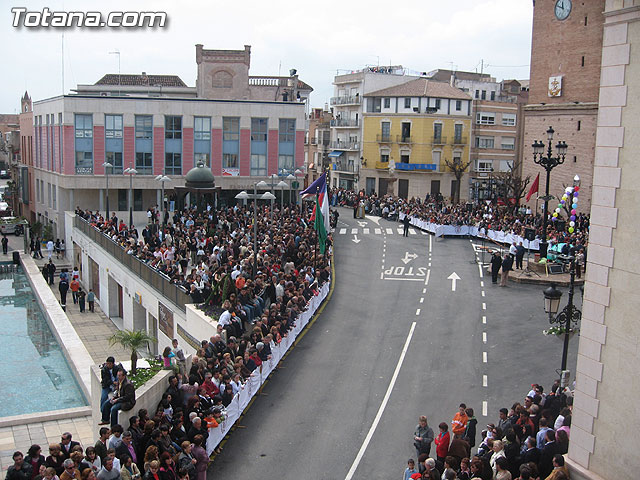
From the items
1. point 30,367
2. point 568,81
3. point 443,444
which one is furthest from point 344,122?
point 443,444

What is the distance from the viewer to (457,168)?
7456cm

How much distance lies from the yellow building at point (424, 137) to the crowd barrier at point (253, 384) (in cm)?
5224

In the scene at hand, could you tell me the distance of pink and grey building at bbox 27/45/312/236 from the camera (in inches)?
2099

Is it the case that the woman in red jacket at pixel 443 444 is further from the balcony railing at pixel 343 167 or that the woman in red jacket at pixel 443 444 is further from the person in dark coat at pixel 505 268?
the balcony railing at pixel 343 167

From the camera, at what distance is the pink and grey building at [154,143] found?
5331 cm

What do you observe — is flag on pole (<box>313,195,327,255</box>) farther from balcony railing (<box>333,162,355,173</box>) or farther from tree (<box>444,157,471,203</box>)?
balcony railing (<box>333,162,355,173</box>)

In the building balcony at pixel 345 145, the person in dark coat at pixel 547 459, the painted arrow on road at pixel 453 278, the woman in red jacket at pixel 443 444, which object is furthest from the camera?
the building balcony at pixel 345 145

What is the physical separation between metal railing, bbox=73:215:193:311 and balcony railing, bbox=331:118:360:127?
43306 mm

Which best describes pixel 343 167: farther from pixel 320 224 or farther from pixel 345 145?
pixel 320 224

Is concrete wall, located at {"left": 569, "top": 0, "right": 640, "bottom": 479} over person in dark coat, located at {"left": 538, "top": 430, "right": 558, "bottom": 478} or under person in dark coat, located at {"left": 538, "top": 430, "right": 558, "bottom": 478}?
over

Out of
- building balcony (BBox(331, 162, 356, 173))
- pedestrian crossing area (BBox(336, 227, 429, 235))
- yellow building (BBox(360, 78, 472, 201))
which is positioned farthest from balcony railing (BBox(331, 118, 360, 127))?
pedestrian crossing area (BBox(336, 227, 429, 235))

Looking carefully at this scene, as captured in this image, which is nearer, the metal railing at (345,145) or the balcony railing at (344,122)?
the metal railing at (345,145)

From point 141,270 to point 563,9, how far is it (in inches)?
1475

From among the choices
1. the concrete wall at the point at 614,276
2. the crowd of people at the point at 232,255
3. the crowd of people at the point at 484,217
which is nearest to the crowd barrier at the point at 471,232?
the crowd of people at the point at 484,217
